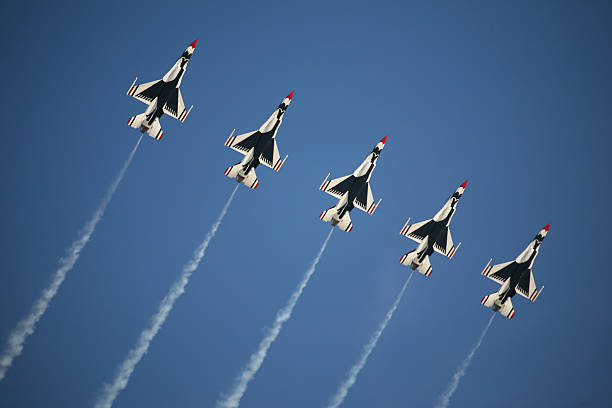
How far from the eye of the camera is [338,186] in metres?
50.4

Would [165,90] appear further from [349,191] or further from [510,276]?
[510,276]

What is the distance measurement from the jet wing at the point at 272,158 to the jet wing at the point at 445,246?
15756mm

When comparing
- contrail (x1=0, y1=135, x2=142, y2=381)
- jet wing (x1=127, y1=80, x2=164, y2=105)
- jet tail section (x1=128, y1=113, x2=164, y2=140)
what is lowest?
contrail (x1=0, y1=135, x2=142, y2=381)

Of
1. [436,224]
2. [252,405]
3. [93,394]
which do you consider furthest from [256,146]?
[252,405]

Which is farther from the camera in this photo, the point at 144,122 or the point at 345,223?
the point at 345,223

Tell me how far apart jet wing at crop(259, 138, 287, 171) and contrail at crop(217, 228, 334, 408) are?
7.64 metres

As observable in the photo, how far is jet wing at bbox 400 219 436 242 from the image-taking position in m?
51.3

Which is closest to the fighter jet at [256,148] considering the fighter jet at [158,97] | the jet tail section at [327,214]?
the fighter jet at [158,97]

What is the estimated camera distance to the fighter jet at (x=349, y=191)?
49.4 m

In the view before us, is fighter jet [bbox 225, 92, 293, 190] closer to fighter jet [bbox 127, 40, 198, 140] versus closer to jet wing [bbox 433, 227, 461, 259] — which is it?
fighter jet [bbox 127, 40, 198, 140]

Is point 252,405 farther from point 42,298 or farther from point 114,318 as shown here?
point 42,298

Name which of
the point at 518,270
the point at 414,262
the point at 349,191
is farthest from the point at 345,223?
the point at 518,270

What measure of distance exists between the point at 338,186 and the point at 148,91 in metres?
18.1

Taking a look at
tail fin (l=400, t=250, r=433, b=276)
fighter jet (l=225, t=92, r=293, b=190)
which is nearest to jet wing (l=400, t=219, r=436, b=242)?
tail fin (l=400, t=250, r=433, b=276)
